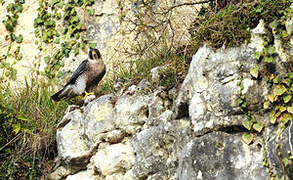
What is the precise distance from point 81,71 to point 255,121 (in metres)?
3.88

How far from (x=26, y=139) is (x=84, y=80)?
1.21 metres

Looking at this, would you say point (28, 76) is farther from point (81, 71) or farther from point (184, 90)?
point (184, 90)

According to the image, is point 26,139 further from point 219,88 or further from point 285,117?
point 285,117

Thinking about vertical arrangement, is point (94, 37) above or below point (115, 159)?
above

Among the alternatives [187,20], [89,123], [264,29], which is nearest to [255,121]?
[264,29]

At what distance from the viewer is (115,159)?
534 centimetres

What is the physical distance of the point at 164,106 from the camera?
515cm

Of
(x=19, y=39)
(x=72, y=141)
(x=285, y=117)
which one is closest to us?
(x=285, y=117)

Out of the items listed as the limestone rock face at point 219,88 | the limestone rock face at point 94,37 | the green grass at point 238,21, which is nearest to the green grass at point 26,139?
the limestone rock face at point 94,37

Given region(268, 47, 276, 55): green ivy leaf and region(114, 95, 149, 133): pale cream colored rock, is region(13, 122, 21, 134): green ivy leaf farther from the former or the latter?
region(268, 47, 276, 55): green ivy leaf

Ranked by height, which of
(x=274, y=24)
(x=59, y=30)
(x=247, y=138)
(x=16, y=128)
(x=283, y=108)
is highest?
(x=274, y=24)

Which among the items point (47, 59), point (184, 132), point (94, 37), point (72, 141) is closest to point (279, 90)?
point (184, 132)

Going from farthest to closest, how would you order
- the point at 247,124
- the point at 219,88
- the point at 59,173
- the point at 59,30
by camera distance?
the point at 59,30 < the point at 59,173 < the point at 219,88 < the point at 247,124

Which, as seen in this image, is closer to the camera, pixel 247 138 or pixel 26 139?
pixel 247 138
